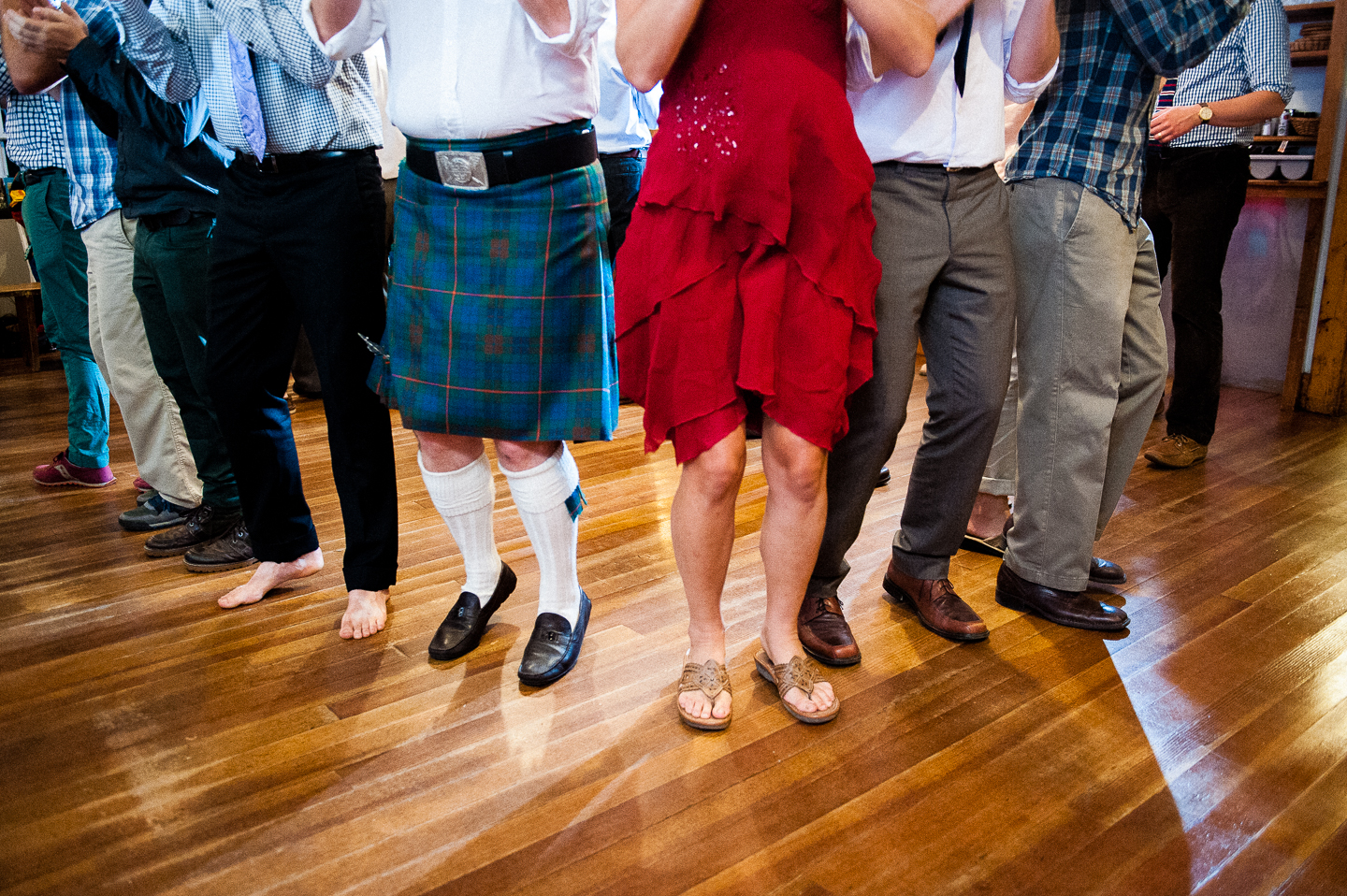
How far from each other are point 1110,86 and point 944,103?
40 cm

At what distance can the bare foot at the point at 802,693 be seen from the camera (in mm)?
1670

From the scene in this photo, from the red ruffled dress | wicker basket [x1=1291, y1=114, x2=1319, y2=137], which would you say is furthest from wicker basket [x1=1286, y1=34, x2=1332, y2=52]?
the red ruffled dress

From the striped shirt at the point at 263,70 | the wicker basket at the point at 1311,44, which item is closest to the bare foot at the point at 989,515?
the striped shirt at the point at 263,70

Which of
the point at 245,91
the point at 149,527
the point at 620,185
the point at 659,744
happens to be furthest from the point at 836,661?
the point at 620,185

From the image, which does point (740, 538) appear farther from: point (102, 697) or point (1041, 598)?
point (102, 697)

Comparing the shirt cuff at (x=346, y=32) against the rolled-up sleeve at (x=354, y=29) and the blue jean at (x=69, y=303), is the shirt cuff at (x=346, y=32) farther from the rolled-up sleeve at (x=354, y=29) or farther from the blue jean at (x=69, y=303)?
the blue jean at (x=69, y=303)

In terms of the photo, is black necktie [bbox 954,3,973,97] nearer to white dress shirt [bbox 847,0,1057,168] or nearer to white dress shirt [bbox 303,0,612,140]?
white dress shirt [bbox 847,0,1057,168]

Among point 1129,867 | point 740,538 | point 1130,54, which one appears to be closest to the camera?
point 1129,867

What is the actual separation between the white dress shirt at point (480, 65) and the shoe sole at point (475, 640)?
3.05 ft

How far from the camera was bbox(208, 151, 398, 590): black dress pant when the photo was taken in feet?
6.35

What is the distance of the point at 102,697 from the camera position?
184cm

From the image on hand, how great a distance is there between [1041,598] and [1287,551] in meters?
0.79

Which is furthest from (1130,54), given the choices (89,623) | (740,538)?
(89,623)

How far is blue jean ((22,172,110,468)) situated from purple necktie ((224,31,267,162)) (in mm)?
1429
